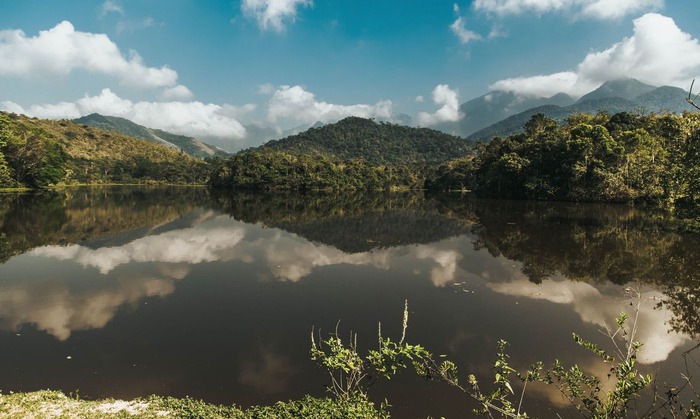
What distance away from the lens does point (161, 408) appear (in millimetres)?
7957

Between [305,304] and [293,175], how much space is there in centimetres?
11137

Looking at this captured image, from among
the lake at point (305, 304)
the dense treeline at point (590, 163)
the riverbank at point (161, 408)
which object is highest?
the dense treeline at point (590, 163)

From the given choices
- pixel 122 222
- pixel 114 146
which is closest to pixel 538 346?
A: pixel 122 222

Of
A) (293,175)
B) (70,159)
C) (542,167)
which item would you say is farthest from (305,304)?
(70,159)

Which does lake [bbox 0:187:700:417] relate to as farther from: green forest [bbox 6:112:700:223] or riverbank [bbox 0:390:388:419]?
green forest [bbox 6:112:700:223]

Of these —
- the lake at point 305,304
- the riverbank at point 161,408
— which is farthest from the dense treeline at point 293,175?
the riverbank at point 161,408

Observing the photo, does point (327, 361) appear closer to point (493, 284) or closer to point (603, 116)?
point (493, 284)

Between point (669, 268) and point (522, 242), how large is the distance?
9.58 metres

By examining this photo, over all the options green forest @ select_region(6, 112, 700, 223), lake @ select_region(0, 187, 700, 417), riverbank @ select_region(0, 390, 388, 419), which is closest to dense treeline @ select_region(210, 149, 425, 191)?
green forest @ select_region(6, 112, 700, 223)

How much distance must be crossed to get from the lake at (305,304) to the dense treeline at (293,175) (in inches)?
3588

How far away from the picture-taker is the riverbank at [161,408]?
7551mm

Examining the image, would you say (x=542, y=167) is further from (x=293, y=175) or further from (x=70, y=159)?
(x=70, y=159)

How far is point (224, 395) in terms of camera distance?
9.03m

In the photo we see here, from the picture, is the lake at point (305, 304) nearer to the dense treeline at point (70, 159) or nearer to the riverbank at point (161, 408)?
the riverbank at point (161, 408)
